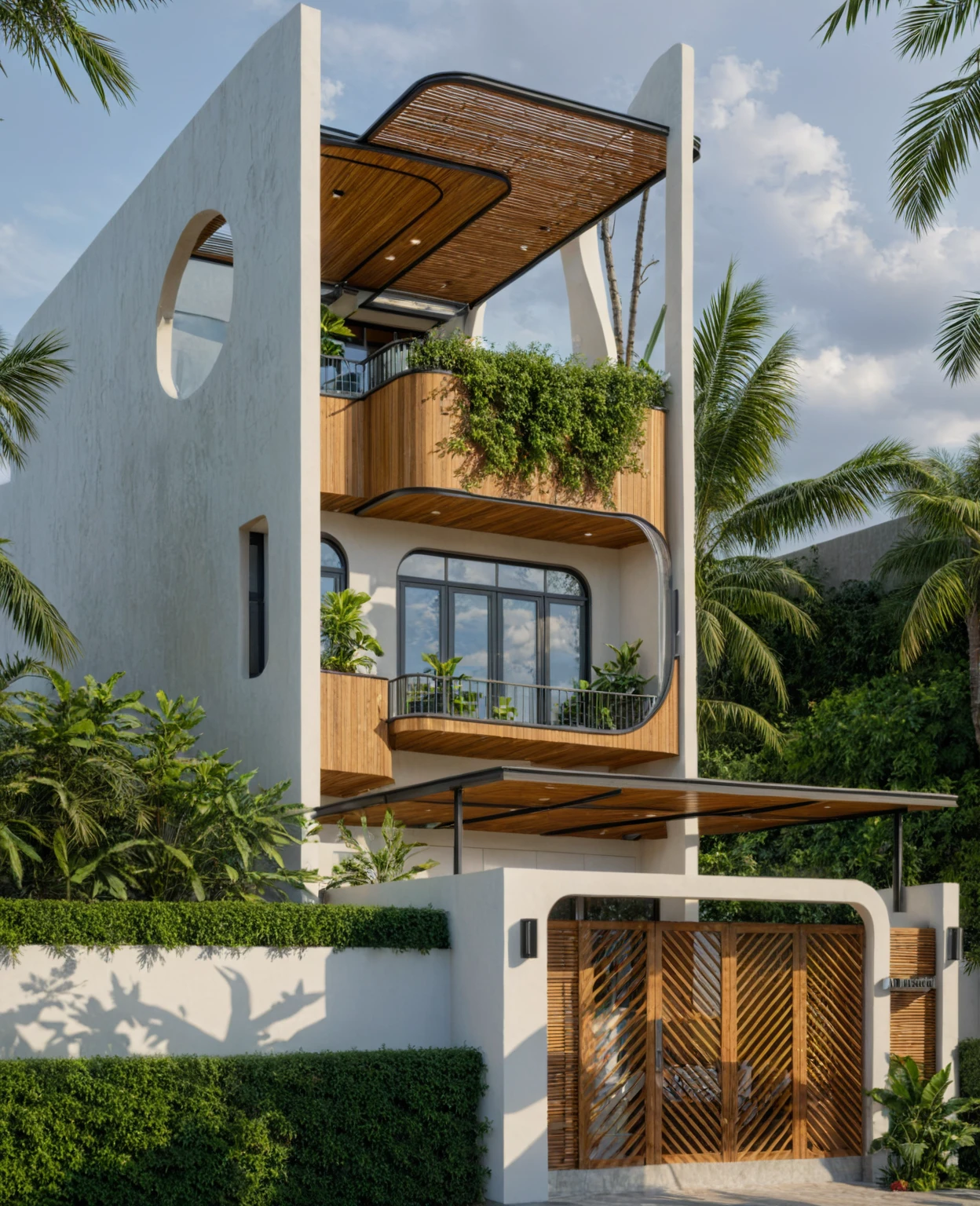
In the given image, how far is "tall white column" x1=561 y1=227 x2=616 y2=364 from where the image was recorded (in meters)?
22.1

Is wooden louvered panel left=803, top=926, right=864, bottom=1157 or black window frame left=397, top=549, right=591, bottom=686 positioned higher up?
black window frame left=397, top=549, right=591, bottom=686

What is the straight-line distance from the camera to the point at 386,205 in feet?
68.5

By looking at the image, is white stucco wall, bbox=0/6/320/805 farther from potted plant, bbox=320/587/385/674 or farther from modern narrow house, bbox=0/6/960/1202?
potted plant, bbox=320/587/385/674

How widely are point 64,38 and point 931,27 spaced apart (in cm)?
800

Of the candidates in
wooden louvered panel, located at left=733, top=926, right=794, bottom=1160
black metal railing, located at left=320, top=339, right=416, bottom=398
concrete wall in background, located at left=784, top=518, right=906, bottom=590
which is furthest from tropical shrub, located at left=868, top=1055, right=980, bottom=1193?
concrete wall in background, located at left=784, top=518, right=906, bottom=590

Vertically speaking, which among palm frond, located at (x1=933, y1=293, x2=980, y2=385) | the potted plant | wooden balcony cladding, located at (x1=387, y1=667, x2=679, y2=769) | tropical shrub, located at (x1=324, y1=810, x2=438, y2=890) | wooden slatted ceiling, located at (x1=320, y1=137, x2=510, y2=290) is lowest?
tropical shrub, located at (x1=324, y1=810, x2=438, y2=890)

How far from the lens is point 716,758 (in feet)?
85.4

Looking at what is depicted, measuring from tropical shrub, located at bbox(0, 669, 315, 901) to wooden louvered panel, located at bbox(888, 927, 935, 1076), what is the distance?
636 centimetres

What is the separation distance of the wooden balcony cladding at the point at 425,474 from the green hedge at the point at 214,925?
6.04 m

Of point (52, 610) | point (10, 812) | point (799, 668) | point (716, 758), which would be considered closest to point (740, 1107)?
point (10, 812)

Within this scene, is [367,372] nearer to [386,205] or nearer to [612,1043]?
[386,205]

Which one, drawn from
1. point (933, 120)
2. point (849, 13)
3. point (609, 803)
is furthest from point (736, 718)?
point (849, 13)

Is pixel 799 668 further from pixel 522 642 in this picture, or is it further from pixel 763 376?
pixel 522 642

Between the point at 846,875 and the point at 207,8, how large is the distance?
1504 cm
